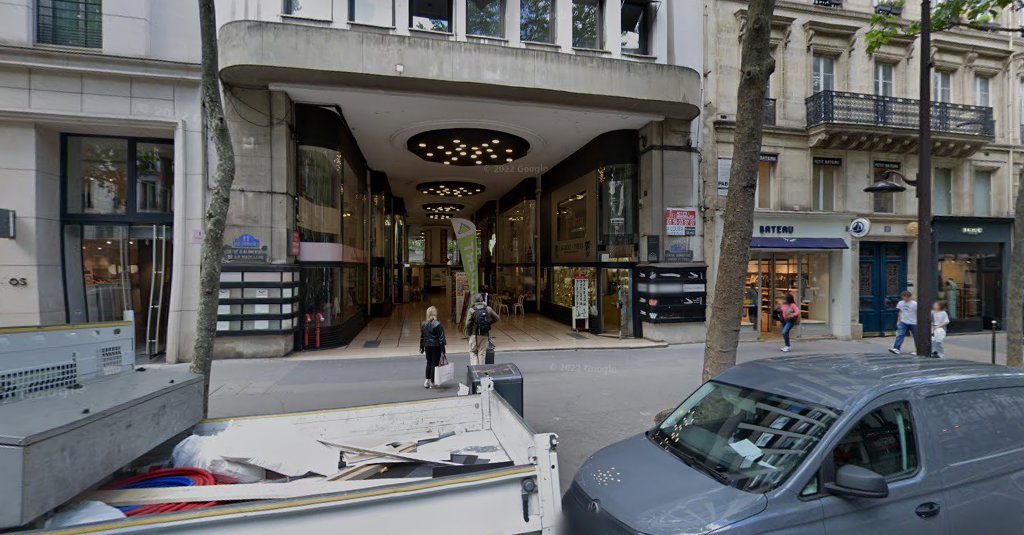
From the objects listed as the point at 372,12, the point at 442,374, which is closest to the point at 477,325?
the point at 442,374

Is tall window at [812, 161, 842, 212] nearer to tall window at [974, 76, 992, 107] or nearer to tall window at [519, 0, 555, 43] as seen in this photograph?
tall window at [974, 76, 992, 107]

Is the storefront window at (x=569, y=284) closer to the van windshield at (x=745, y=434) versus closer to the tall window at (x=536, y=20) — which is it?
the tall window at (x=536, y=20)

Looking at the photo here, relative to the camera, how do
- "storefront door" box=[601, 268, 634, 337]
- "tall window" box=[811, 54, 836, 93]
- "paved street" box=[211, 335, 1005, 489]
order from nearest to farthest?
"paved street" box=[211, 335, 1005, 489] < "storefront door" box=[601, 268, 634, 337] < "tall window" box=[811, 54, 836, 93]

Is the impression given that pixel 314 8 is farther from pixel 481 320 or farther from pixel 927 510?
pixel 927 510

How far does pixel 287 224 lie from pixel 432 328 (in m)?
5.49

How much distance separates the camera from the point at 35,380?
2.86 m

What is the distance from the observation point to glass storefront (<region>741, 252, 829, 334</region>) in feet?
46.4

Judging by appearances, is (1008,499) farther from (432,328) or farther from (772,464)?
(432,328)

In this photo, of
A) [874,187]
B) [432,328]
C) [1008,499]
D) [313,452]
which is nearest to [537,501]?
[313,452]

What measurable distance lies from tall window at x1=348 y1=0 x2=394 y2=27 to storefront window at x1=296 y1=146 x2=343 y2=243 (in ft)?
11.4

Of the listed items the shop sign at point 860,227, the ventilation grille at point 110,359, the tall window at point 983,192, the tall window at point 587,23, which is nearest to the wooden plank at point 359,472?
the ventilation grille at point 110,359

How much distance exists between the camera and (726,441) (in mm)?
2922

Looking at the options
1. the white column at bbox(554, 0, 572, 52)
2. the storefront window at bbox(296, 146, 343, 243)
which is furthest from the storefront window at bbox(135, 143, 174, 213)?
the white column at bbox(554, 0, 572, 52)

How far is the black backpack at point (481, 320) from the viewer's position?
8.55m
